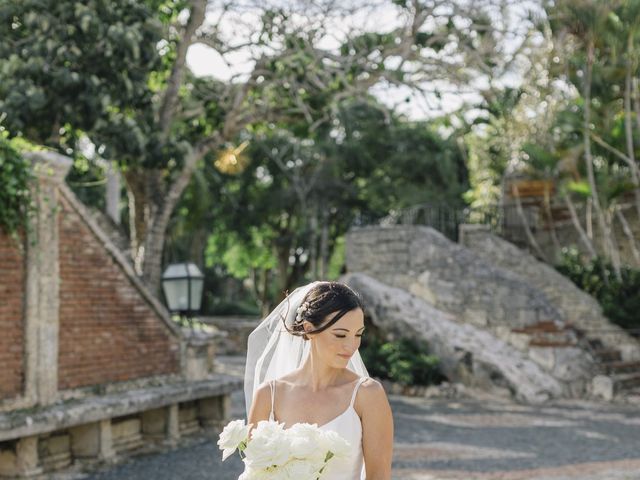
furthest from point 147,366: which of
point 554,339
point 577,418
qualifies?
point 554,339

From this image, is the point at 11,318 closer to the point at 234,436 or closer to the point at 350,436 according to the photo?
the point at 234,436

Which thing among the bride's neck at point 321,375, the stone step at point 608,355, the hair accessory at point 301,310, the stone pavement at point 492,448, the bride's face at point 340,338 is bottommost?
the stone pavement at point 492,448

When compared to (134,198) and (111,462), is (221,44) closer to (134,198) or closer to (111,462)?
(134,198)

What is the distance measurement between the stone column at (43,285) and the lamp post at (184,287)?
2683mm

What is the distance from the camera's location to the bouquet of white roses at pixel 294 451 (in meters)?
2.97

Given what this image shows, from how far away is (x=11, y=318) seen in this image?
8.71 metres

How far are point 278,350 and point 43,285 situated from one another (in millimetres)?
5448

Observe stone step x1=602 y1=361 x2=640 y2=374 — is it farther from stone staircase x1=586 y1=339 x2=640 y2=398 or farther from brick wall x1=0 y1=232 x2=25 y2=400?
brick wall x1=0 y1=232 x2=25 y2=400

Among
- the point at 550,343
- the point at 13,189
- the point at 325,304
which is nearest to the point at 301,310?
the point at 325,304

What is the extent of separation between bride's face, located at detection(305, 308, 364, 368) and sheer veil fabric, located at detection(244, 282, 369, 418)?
0.88 feet

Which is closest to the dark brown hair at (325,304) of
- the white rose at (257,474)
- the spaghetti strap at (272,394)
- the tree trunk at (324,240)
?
the spaghetti strap at (272,394)

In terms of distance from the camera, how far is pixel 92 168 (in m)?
17.5

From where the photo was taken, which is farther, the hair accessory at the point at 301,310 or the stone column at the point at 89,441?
the stone column at the point at 89,441

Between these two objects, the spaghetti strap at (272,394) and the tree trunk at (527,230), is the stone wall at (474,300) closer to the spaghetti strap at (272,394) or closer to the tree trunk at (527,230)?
the tree trunk at (527,230)
